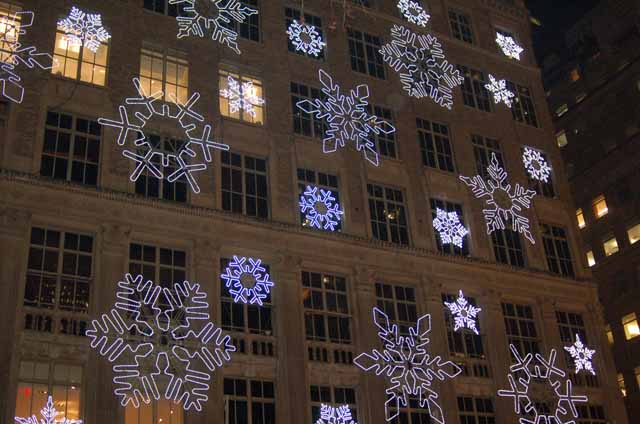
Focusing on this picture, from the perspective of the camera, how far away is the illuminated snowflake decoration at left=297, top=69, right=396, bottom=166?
3017cm

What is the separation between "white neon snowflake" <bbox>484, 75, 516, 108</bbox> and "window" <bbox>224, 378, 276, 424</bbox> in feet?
66.3

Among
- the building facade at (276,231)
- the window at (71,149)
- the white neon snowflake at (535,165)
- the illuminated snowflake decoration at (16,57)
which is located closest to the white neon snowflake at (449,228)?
the building facade at (276,231)

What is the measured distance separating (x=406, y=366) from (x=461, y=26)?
19714 mm

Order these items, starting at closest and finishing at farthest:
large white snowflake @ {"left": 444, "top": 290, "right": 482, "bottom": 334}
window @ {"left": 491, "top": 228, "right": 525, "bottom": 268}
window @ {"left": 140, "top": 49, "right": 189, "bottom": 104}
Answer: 1. window @ {"left": 140, "top": 49, "right": 189, "bottom": 104}
2. large white snowflake @ {"left": 444, "top": 290, "right": 482, "bottom": 334}
3. window @ {"left": 491, "top": 228, "right": 525, "bottom": 268}

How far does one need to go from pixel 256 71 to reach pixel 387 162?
21.9 ft

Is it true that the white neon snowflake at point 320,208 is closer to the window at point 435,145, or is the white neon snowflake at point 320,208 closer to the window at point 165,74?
the window at point 435,145

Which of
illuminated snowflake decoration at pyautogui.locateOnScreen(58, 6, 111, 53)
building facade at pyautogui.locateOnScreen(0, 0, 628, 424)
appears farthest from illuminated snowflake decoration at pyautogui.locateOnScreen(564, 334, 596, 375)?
illuminated snowflake decoration at pyautogui.locateOnScreen(58, 6, 111, 53)

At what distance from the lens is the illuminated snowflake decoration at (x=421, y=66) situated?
111 feet

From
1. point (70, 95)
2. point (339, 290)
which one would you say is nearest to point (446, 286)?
point (339, 290)

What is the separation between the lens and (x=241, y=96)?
2877 cm

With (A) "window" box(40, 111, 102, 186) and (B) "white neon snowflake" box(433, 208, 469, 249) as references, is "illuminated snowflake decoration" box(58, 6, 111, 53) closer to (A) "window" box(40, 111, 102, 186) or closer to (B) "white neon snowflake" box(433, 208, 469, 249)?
(A) "window" box(40, 111, 102, 186)

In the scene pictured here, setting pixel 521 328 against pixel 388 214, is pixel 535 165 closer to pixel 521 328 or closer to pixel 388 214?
pixel 521 328

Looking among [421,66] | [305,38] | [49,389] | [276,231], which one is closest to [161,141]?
[276,231]

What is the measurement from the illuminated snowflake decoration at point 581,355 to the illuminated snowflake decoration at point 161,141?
17.5 metres
